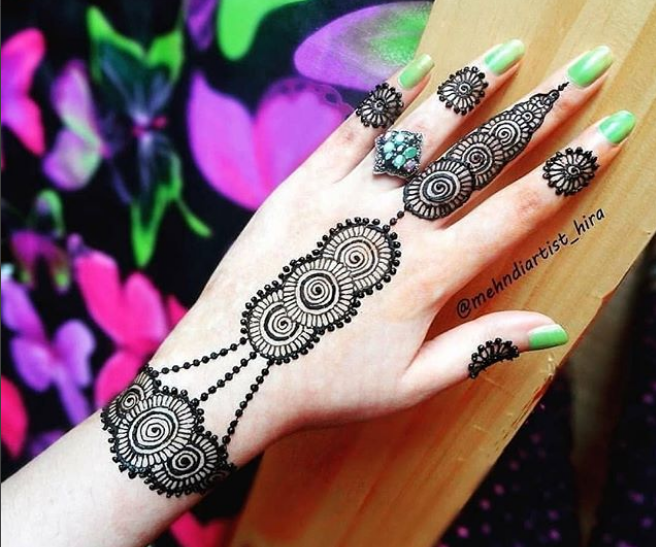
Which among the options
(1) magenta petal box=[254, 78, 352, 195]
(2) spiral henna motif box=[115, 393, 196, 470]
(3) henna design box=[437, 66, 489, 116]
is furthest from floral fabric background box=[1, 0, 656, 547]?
(2) spiral henna motif box=[115, 393, 196, 470]

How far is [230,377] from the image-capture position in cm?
61

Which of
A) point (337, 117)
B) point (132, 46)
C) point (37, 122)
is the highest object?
point (337, 117)

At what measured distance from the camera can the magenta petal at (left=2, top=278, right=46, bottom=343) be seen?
95 centimetres

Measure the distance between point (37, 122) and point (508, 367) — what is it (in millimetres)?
618

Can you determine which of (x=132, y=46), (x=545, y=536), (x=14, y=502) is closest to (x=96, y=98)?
(x=132, y=46)

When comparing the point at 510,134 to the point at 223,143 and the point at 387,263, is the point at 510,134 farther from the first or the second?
the point at 223,143

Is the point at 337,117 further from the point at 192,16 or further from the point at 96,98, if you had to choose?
the point at 96,98

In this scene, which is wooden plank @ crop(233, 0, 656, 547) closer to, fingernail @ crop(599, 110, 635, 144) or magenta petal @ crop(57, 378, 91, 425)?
fingernail @ crop(599, 110, 635, 144)

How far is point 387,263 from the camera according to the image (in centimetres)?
58

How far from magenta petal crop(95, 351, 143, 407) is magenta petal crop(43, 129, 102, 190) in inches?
8.2

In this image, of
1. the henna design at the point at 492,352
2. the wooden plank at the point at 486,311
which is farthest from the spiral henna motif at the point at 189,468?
the henna design at the point at 492,352

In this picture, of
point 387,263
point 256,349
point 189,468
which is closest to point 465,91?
point 387,263

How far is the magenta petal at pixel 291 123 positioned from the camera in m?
0.69

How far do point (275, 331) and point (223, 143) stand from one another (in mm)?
263
